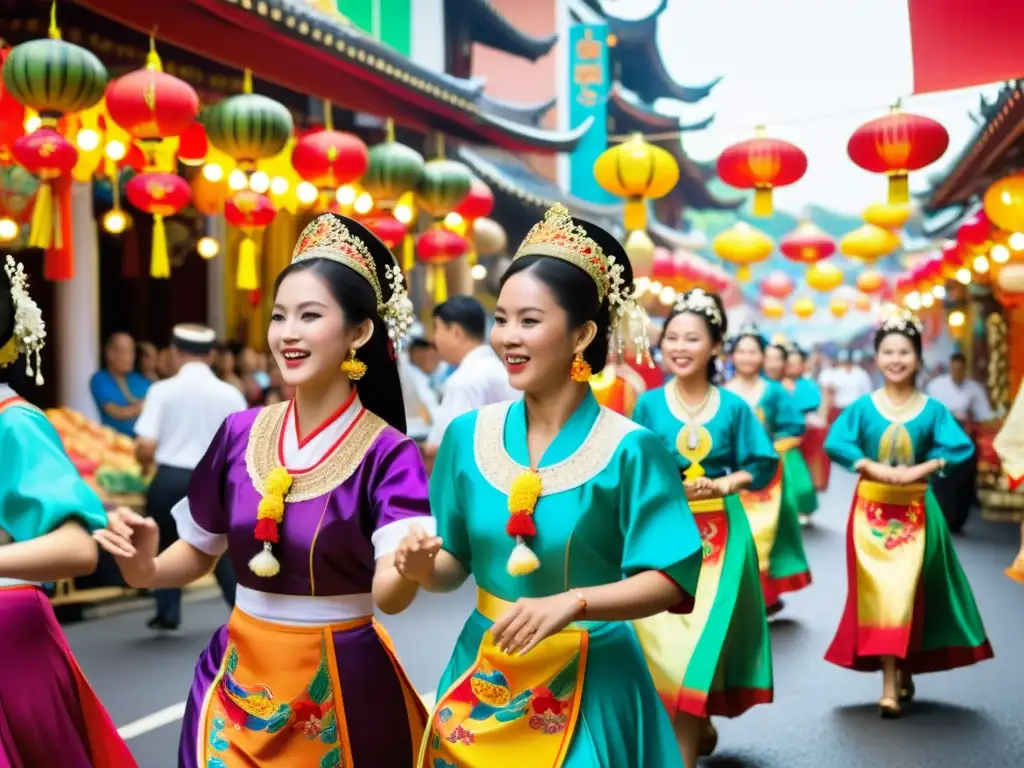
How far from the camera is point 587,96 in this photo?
2680 centimetres

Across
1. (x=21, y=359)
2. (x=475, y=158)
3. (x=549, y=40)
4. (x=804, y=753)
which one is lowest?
(x=804, y=753)

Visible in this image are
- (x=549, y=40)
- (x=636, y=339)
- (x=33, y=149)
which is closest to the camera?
(x=636, y=339)

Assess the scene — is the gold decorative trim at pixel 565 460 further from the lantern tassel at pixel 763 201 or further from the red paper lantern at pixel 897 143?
the lantern tassel at pixel 763 201

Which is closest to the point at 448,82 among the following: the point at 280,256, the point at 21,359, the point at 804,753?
the point at 280,256

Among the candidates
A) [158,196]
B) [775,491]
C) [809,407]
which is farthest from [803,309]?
[158,196]

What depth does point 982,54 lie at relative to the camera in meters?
5.82

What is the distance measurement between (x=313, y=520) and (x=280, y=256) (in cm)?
1135

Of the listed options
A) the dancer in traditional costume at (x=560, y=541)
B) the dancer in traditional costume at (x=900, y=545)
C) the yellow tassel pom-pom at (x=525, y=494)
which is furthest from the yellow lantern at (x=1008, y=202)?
the yellow tassel pom-pom at (x=525, y=494)

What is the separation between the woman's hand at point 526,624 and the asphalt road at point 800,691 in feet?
10.8

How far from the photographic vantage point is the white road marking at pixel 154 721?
5.96m

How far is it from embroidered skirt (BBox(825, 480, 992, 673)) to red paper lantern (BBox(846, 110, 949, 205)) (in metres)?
3.43

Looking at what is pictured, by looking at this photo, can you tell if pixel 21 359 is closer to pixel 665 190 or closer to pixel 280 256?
pixel 665 190

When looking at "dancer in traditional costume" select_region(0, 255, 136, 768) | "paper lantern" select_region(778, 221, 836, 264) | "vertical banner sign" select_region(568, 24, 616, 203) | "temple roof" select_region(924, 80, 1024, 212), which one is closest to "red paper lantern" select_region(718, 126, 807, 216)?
"temple roof" select_region(924, 80, 1024, 212)

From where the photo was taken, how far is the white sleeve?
3432 millimetres
